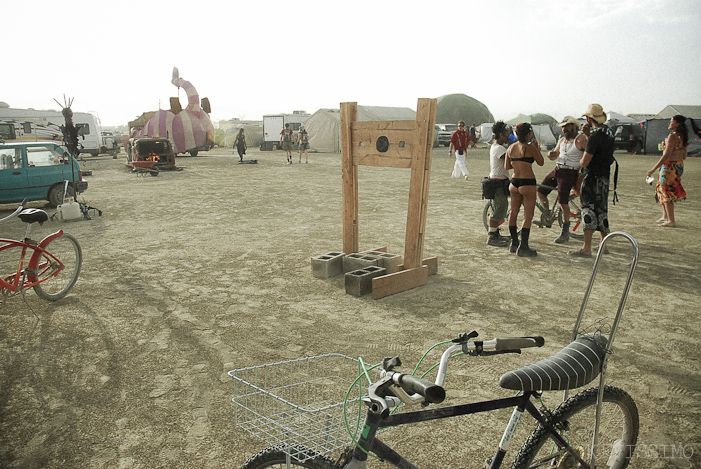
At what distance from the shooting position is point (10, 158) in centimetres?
1240

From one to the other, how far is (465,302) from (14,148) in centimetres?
1172

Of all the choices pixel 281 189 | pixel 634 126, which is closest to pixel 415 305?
pixel 281 189

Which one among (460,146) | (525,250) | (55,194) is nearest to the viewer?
(525,250)

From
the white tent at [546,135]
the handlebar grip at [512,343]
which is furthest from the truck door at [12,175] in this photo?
the white tent at [546,135]

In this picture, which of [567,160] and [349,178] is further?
[567,160]

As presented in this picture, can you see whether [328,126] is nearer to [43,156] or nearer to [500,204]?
[43,156]

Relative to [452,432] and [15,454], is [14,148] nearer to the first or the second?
[15,454]

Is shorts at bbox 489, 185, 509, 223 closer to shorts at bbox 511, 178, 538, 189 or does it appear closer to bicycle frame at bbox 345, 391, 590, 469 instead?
shorts at bbox 511, 178, 538, 189

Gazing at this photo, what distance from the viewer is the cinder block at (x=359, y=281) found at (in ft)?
19.7

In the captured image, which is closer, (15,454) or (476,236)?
(15,454)

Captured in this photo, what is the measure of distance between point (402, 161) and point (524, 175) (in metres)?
2.20

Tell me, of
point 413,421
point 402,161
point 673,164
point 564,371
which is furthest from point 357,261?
point 673,164

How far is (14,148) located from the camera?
40.9 feet

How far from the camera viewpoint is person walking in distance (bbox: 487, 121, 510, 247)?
825cm
